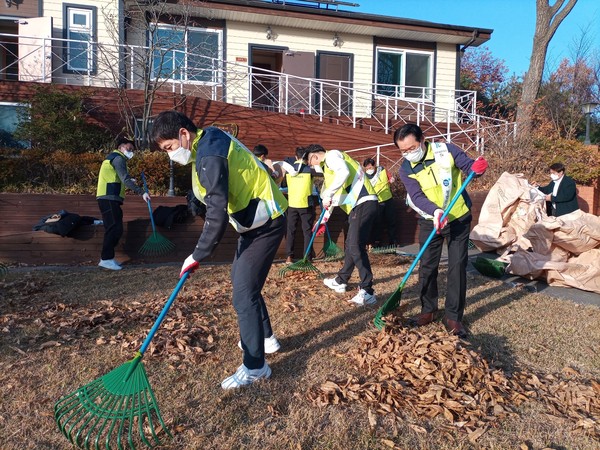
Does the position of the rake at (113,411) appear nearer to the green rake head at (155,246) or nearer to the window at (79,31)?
the green rake head at (155,246)

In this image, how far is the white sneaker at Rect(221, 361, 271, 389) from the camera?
3480mm

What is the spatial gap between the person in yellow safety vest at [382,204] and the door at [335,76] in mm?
6379

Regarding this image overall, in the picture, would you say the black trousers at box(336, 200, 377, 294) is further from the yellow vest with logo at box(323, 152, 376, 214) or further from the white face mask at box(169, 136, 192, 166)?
the white face mask at box(169, 136, 192, 166)

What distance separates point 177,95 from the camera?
12305 millimetres

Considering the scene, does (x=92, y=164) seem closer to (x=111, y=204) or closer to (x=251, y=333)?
(x=111, y=204)

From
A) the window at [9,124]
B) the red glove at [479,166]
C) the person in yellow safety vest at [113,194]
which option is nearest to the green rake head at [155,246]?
the person in yellow safety vest at [113,194]

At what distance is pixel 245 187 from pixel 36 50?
1170cm

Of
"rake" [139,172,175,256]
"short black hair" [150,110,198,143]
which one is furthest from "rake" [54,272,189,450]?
"rake" [139,172,175,256]

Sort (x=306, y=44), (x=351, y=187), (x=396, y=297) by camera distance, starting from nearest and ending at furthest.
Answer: (x=396, y=297) → (x=351, y=187) → (x=306, y=44)

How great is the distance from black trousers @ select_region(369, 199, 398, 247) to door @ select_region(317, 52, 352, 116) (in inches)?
257

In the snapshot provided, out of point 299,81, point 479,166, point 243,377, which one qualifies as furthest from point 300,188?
point 299,81

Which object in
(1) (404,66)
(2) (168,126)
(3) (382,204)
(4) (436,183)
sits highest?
(1) (404,66)

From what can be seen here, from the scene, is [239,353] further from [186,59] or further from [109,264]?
[186,59]

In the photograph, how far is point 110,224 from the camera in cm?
743
